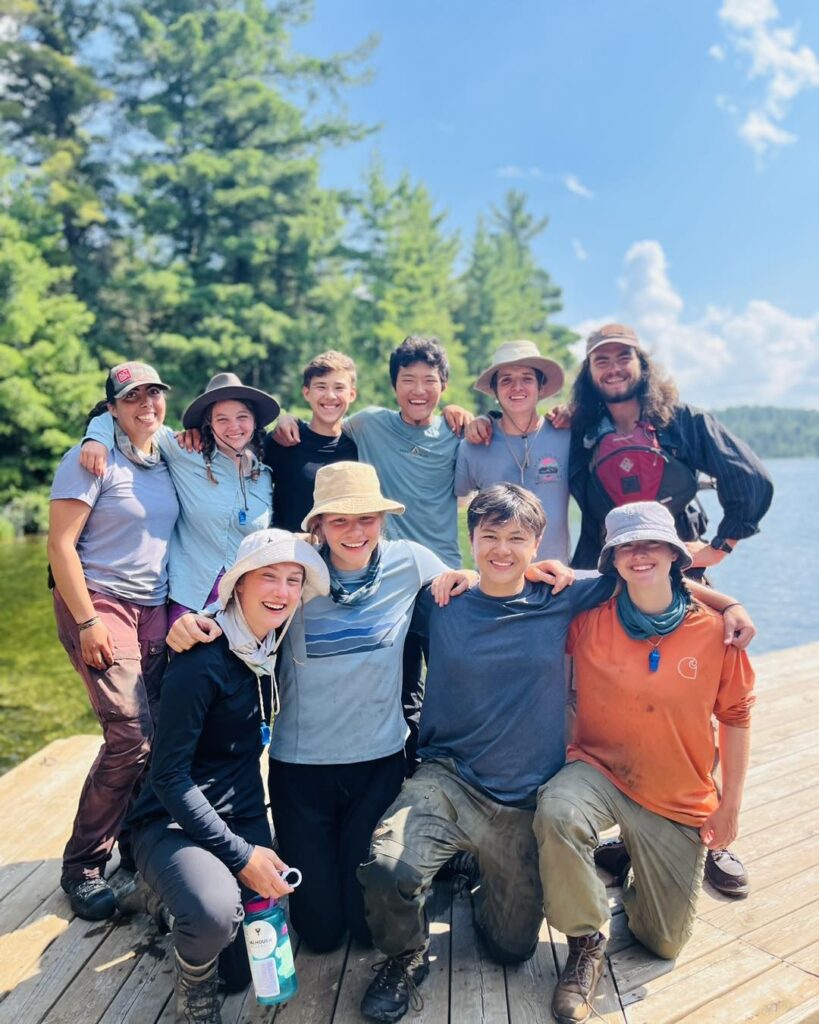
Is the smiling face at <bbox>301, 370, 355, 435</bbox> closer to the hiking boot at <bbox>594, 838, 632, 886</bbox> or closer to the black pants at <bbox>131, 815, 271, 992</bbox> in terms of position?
the black pants at <bbox>131, 815, 271, 992</bbox>

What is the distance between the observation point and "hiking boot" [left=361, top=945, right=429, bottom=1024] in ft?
9.64

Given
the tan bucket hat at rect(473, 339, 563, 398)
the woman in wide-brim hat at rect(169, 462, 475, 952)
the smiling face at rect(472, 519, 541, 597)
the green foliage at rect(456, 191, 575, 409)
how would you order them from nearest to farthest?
1. the smiling face at rect(472, 519, 541, 597)
2. the woman in wide-brim hat at rect(169, 462, 475, 952)
3. the tan bucket hat at rect(473, 339, 563, 398)
4. the green foliage at rect(456, 191, 575, 409)

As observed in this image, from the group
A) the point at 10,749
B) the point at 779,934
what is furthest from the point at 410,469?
the point at 10,749

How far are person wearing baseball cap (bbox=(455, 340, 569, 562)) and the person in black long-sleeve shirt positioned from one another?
68.5 inches

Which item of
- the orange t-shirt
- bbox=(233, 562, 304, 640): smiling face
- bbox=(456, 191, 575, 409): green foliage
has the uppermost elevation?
bbox=(456, 191, 575, 409): green foliage

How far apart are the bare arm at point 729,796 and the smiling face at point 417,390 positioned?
2.59 meters

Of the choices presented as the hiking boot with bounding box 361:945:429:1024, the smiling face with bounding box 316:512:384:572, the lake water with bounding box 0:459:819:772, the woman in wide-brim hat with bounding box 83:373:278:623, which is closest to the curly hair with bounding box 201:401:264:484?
the woman in wide-brim hat with bounding box 83:373:278:623

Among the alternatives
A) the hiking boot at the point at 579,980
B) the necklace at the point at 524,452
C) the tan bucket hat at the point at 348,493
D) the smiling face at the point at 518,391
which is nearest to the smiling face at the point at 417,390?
the smiling face at the point at 518,391

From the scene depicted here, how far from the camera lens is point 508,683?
11.1 feet

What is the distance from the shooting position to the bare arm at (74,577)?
147 inches

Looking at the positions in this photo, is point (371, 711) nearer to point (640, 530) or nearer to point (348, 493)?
point (348, 493)

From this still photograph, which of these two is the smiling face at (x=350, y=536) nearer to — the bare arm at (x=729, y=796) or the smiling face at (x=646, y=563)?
the smiling face at (x=646, y=563)

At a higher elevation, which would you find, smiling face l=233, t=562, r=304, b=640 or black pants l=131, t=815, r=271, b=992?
smiling face l=233, t=562, r=304, b=640

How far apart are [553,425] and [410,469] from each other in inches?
38.5
